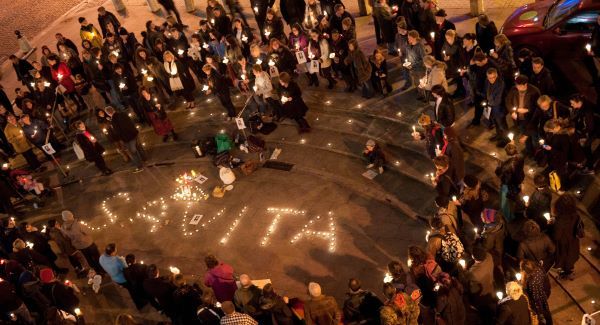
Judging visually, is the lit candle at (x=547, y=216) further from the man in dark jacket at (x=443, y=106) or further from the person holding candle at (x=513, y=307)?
the man in dark jacket at (x=443, y=106)

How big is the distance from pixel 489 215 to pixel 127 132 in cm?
855

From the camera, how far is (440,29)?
12172 millimetres

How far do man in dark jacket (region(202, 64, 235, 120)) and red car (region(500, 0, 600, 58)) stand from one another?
660 centimetres

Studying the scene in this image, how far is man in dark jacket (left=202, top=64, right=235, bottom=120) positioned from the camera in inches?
522

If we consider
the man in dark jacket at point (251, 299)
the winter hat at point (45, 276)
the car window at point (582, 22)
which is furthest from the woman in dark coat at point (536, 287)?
the winter hat at point (45, 276)

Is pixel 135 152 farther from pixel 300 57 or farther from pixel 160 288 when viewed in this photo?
pixel 160 288

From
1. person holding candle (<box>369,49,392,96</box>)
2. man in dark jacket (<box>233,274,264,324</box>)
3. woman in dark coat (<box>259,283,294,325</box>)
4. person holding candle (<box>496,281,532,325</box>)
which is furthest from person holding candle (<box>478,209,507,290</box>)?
person holding candle (<box>369,49,392,96</box>)

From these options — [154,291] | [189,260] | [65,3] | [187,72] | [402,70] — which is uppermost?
[65,3]

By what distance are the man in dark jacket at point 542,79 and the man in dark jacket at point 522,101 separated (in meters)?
0.39

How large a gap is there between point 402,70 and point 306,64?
2400 mm

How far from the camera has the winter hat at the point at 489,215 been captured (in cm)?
809

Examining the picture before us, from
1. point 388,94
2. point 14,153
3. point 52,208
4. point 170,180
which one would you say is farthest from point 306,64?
point 14,153

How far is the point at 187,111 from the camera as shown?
15.1 meters

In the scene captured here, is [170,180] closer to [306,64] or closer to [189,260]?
[189,260]
